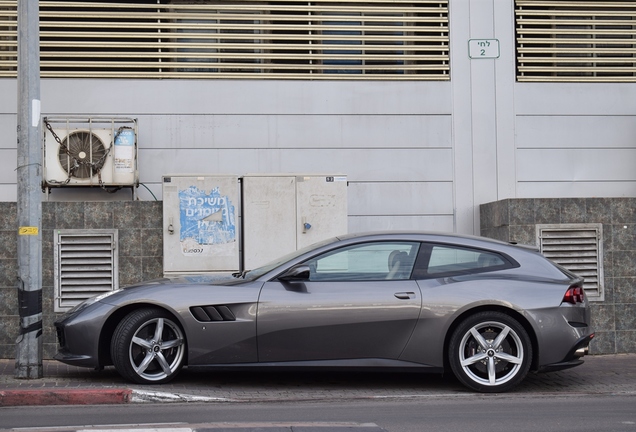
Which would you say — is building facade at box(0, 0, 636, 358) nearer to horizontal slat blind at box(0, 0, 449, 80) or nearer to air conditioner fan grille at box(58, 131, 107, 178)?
horizontal slat blind at box(0, 0, 449, 80)

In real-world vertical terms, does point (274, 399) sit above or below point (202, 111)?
below

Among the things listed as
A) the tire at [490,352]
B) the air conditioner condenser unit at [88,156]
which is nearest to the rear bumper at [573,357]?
the tire at [490,352]

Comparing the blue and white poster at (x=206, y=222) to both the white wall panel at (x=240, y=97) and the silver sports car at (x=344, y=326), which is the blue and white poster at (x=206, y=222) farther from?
the silver sports car at (x=344, y=326)

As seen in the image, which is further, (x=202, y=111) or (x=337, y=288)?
(x=202, y=111)

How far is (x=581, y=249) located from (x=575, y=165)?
1916mm

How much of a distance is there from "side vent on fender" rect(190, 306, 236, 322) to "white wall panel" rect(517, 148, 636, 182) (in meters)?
5.72

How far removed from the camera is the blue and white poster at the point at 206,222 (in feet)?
33.6

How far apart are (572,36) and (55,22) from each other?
6.96 metres

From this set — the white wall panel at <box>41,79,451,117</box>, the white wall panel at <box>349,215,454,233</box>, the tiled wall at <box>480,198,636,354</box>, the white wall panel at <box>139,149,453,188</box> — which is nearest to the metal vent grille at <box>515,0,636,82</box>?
the white wall panel at <box>41,79,451,117</box>

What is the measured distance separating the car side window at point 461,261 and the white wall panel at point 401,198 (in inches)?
149

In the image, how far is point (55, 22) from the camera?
37.9 feet

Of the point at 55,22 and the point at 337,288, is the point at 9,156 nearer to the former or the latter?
the point at 55,22

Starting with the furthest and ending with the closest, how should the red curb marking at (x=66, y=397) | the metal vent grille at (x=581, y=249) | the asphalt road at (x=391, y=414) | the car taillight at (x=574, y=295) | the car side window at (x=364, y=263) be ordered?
the metal vent grille at (x=581, y=249)
the car side window at (x=364, y=263)
the car taillight at (x=574, y=295)
the red curb marking at (x=66, y=397)
the asphalt road at (x=391, y=414)

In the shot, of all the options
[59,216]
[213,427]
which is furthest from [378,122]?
[213,427]
